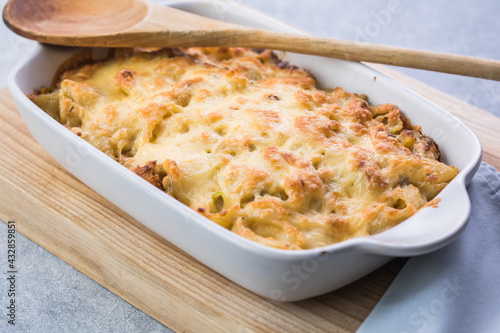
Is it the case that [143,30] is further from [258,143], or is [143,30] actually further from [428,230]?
[428,230]

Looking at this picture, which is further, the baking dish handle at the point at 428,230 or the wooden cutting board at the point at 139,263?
the wooden cutting board at the point at 139,263

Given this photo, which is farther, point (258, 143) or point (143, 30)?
point (143, 30)

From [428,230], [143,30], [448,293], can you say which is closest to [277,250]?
[428,230]

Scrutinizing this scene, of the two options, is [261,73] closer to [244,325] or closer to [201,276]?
[201,276]

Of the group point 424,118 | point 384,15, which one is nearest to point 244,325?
point 424,118

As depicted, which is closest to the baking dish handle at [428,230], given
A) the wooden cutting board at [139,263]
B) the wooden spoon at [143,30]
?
the wooden cutting board at [139,263]

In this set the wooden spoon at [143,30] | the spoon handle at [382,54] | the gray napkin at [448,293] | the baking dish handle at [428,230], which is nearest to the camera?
the baking dish handle at [428,230]

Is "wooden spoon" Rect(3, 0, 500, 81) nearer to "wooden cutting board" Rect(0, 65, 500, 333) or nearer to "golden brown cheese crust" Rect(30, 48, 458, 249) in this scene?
"golden brown cheese crust" Rect(30, 48, 458, 249)

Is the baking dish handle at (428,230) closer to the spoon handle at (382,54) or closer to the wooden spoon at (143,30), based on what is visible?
the spoon handle at (382,54)
